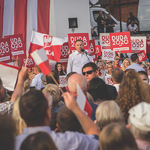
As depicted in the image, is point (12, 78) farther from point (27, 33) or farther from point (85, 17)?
point (85, 17)

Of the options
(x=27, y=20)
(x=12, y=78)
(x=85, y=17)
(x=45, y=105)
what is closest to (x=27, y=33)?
(x=27, y=20)

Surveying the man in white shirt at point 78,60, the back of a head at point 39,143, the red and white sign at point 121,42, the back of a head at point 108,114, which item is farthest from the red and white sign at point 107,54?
the back of a head at point 39,143

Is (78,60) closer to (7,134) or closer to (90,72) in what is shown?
(90,72)

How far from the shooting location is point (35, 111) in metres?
2.80

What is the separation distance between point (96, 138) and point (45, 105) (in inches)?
19.9

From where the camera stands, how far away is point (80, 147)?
2.68 m

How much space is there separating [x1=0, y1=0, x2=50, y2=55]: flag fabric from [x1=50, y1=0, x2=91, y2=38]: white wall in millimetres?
6043

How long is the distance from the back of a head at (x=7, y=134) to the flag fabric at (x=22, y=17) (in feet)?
29.0

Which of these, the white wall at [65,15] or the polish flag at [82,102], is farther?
the white wall at [65,15]

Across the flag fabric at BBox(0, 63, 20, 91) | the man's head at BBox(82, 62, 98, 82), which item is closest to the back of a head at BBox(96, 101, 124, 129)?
the flag fabric at BBox(0, 63, 20, 91)

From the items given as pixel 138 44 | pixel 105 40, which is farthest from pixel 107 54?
pixel 138 44

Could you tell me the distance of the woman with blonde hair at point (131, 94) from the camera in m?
4.01

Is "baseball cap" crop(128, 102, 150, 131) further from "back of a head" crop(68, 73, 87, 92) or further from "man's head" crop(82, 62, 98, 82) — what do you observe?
"man's head" crop(82, 62, 98, 82)

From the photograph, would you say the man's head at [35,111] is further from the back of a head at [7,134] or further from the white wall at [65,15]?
the white wall at [65,15]
